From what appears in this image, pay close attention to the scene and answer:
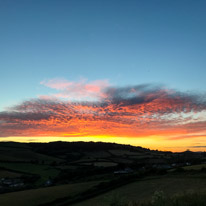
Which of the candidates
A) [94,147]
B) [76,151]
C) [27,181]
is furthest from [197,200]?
[94,147]

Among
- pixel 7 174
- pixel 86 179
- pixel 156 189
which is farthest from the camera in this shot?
pixel 7 174

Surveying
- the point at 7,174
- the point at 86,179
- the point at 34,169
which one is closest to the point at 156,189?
the point at 86,179

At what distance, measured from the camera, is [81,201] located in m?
43.8

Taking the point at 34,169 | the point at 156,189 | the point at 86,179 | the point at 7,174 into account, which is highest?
the point at 156,189

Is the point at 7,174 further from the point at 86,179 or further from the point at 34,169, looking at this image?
the point at 86,179

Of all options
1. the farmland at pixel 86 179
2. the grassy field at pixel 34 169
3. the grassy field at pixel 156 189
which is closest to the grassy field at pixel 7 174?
the farmland at pixel 86 179

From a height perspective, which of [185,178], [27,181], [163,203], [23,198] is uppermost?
[163,203]

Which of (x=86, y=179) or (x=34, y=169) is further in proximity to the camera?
(x=34, y=169)

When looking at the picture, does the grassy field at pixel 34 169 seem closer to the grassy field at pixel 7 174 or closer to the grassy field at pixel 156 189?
the grassy field at pixel 7 174

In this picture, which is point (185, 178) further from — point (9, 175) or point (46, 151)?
point (46, 151)

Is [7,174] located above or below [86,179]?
below

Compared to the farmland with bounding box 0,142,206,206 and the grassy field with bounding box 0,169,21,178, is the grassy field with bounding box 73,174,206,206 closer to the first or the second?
the farmland with bounding box 0,142,206,206

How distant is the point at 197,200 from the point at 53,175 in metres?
93.9

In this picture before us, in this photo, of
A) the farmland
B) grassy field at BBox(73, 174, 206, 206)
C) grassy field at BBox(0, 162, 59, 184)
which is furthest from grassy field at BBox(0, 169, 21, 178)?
grassy field at BBox(73, 174, 206, 206)
